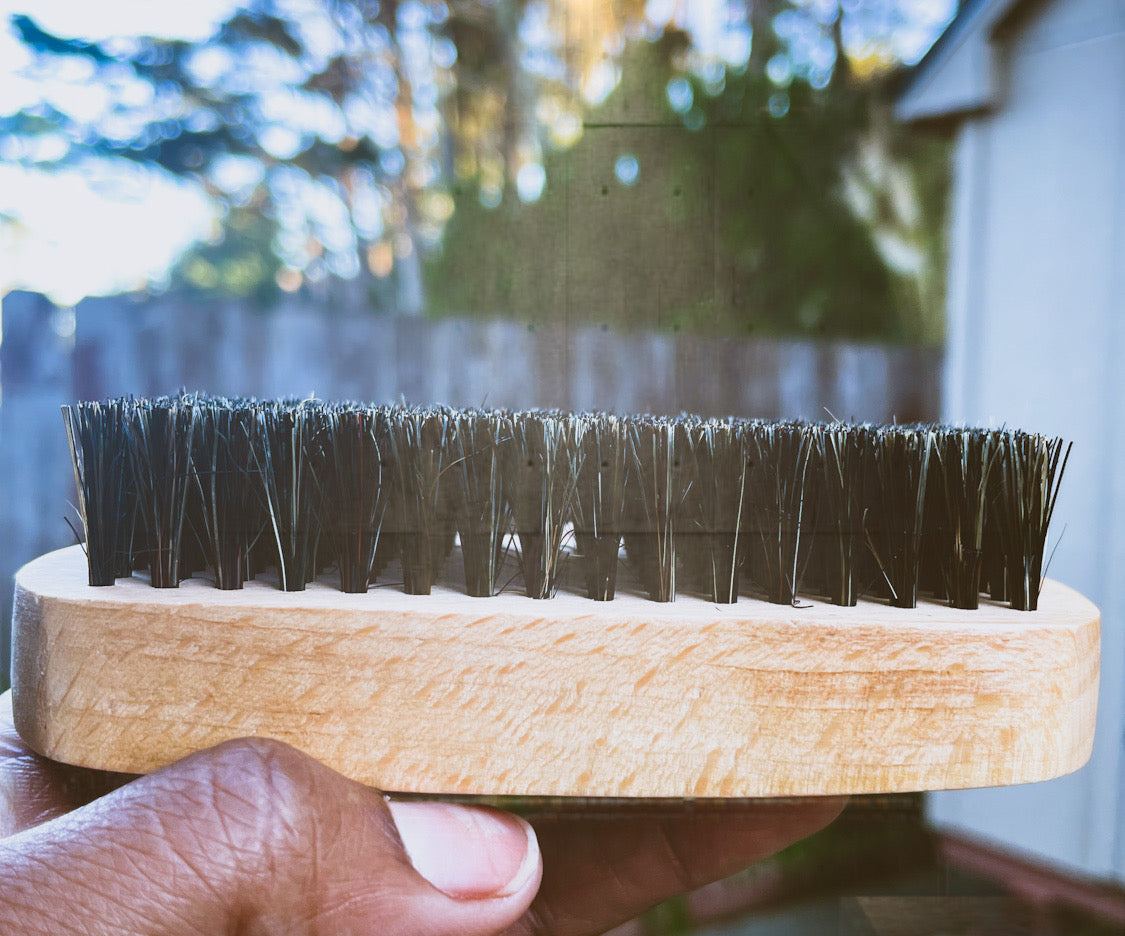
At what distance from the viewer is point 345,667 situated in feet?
0.97

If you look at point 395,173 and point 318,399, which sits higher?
point 395,173

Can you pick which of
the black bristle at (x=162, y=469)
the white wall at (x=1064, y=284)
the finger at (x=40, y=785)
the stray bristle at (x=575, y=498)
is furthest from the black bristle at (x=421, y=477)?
the white wall at (x=1064, y=284)

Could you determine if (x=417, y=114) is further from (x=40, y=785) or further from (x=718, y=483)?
(x=40, y=785)

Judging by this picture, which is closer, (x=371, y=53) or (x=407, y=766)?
(x=407, y=766)

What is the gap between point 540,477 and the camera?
357mm

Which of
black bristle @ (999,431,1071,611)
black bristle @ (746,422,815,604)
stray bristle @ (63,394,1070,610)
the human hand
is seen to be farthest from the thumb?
black bristle @ (999,431,1071,611)

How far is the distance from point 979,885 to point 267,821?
21.9 inches

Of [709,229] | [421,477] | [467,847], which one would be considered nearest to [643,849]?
[467,847]

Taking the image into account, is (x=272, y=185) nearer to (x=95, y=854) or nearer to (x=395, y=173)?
(x=395, y=173)

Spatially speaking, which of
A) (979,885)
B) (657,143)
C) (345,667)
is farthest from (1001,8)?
(979,885)

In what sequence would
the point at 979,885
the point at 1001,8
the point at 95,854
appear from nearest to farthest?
the point at 95,854 < the point at 1001,8 < the point at 979,885

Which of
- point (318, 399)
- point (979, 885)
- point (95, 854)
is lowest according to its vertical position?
point (979, 885)

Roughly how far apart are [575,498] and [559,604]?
0.20 feet

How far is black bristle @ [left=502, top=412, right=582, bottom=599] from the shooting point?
351mm
